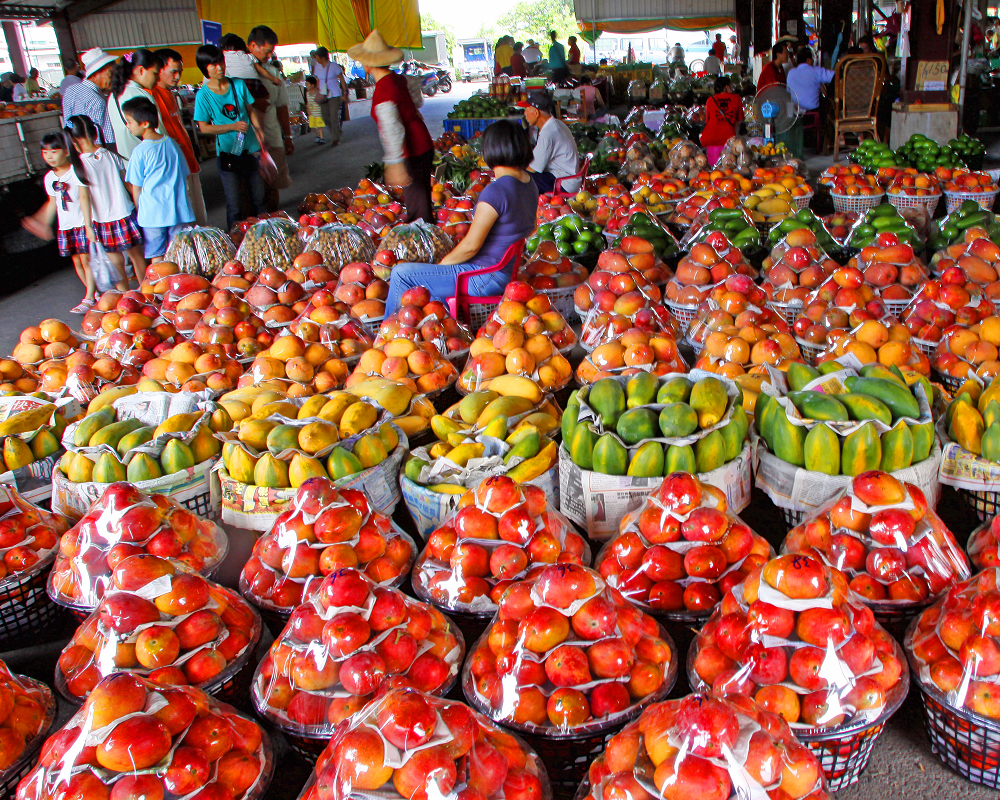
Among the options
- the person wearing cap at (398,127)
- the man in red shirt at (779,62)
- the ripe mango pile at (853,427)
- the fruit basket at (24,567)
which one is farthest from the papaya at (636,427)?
the man in red shirt at (779,62)

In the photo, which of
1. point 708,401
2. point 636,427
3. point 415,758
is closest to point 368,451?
point 636,427

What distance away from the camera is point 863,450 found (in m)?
2.24

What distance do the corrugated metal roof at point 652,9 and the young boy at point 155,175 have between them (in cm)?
1952

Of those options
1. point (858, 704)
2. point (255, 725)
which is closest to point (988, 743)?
point (858, 704)

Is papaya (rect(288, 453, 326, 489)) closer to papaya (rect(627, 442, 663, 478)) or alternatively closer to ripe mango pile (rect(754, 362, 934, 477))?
papaya (rect(627, 442, 663, 478))

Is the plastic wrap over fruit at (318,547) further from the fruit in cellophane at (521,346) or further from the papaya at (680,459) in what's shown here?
the fruit in cellophane at (521,346)

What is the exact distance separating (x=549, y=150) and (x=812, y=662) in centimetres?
581

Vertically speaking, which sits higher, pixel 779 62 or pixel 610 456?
pixel 779 62

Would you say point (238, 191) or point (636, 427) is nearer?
point (636, 427)

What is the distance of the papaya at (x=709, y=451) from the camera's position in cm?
235

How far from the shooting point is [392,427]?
2.84m

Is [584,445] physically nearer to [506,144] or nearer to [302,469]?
[302,469]

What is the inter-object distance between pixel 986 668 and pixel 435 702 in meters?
1.15

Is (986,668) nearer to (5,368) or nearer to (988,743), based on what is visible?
(988,743)
